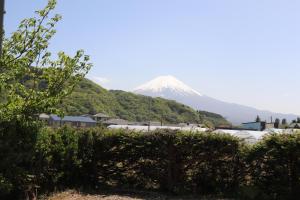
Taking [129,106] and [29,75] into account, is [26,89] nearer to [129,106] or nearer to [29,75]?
[29,75]

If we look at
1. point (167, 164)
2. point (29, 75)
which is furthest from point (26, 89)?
point (167, 164)

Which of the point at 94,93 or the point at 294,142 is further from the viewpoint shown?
the point at 94,93

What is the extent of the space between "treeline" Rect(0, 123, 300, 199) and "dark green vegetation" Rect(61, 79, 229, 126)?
82344 millimetres

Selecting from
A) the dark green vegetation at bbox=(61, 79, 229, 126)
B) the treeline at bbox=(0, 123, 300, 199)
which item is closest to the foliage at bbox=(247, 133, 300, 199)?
the treeline at bbox=(0, 123, 300, 199)

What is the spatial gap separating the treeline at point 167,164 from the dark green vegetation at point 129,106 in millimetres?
82344

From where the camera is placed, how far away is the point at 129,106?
119 metres

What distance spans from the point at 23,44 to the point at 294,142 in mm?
6444

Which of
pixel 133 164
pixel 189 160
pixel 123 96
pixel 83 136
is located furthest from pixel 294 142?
pixel 123 96

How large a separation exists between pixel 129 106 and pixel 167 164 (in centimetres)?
10876

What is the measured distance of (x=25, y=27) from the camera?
6445mm

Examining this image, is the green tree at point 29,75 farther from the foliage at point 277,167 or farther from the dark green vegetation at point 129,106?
the dark green vegetation at point 129,106

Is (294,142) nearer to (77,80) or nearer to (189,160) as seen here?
(189,160)

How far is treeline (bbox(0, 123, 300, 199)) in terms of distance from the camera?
9.40m

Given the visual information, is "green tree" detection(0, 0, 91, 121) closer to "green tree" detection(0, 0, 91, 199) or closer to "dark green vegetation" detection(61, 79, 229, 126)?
"green tree" detection(0, 0, 91, 199)
